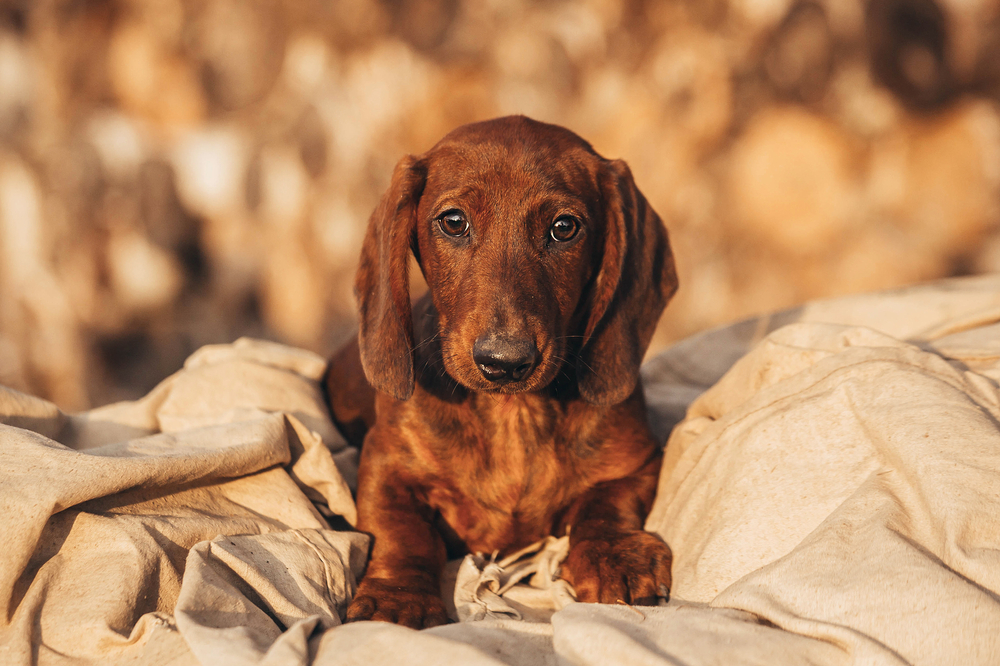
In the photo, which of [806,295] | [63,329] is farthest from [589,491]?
[63,329]

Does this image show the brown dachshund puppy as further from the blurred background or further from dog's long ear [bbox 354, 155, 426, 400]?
the blurred background

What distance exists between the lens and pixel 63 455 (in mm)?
1884

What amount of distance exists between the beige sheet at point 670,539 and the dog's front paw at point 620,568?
0.06 metres

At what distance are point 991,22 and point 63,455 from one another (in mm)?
6519

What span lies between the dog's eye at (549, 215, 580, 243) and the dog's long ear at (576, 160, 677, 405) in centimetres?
17

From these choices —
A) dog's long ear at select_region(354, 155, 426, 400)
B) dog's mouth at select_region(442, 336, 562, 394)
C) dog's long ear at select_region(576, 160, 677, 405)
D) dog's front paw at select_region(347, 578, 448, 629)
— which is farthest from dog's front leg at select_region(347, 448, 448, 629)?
dog's long ear at select_region(576, 160, 677, 405)

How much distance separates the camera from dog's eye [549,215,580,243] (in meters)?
2.27

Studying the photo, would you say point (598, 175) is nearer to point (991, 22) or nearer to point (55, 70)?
point (991, 22)

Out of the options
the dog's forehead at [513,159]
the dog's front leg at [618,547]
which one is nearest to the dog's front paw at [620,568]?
the dog's front leg at [618,547]

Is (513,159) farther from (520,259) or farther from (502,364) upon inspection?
(502,364)

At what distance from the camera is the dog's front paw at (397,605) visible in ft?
6.22

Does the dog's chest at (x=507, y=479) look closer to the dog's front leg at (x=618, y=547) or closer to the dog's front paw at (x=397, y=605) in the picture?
the dog's front leg at (x=618, y=547)

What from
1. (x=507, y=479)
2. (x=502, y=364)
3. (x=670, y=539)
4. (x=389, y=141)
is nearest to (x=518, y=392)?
(x=502, y=364)

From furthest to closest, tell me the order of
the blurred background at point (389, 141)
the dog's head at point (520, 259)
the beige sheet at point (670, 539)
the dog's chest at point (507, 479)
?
the blurred background at point (389, 141)
the dog's chest at point (507, 479)
the dog's head at point (520, 259)
the beige sheet at point (670, 539)
